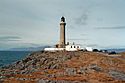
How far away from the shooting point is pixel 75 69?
54.9 metres

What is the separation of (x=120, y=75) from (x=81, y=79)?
9.30 meters

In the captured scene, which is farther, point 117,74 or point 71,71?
point 71,71

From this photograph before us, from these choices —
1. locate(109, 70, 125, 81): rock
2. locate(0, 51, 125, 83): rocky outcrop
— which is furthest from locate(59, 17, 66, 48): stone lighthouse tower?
locate(109, 70, 125, 81): rock

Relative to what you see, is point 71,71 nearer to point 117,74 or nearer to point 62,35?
point 117,74

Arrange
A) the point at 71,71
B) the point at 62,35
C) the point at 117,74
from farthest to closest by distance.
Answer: the point at 62,35 → the point at 71,71 → the point at 117,74

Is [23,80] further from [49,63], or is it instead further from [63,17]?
[63,17]

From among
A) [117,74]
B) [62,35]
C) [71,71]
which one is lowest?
[117,74]

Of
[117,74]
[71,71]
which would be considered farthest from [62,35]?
[117,74]

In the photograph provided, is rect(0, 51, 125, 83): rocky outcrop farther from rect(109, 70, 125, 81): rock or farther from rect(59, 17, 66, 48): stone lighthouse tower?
rect(59, 17, 66, 48): stone lighthouse tower

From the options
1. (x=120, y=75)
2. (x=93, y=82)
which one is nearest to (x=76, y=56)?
(x=120, y=75)

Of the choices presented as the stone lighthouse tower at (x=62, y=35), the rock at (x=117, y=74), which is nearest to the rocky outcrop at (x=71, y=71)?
the rock at (x=117, y=74)

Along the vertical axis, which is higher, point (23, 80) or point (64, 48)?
point (64, 48)

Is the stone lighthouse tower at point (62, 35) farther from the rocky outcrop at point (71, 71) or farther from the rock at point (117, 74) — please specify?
the rock at point (117, 74)

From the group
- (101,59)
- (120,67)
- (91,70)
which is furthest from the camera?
(101,59)
